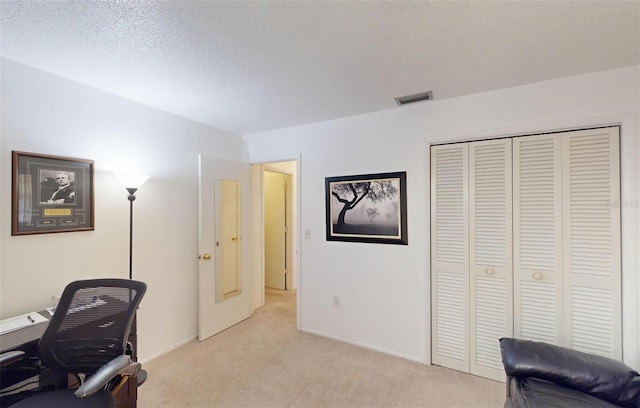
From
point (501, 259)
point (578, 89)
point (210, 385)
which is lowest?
point (210, 385)

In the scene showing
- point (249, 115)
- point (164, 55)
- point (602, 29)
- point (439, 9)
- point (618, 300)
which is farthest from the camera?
point (249, 115)

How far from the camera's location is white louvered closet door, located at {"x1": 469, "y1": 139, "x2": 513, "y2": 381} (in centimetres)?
227

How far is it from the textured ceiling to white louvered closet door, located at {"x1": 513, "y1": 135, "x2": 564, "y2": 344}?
572 mm

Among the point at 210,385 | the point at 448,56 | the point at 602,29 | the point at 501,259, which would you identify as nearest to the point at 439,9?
the point at 448,56

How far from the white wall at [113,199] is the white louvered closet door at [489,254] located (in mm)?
2782

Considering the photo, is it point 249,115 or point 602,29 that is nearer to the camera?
point 602,29

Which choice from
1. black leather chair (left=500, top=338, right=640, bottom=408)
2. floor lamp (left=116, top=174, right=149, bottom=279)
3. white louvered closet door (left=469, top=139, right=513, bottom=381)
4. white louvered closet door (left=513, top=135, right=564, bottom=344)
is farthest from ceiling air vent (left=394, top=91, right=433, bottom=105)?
floor lamp (left=116, top=174, right=149, bottom=279)

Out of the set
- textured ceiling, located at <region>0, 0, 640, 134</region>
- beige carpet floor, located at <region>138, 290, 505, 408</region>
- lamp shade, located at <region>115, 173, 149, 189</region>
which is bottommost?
beige carpet floor, located at <region>138, 290, 505, 408</region>

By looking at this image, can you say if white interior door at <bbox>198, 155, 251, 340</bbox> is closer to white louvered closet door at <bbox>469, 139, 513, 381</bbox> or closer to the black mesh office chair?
the black mesh office chair

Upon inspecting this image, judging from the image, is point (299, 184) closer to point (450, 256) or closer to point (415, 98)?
point (415, 98)

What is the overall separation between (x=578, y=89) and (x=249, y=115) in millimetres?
2754

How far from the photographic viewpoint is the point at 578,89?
2.04m

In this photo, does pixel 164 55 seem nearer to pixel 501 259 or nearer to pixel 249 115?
pixel 249 115

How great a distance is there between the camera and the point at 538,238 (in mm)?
2176
